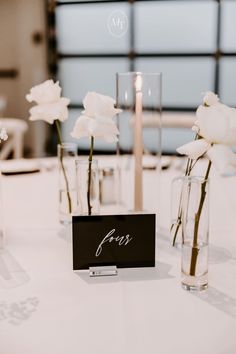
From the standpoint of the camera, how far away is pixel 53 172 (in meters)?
1.75

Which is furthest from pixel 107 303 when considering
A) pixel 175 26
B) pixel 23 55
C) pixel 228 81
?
pixel 23 55

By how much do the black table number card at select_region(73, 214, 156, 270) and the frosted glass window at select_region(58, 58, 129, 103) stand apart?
3.58 metres

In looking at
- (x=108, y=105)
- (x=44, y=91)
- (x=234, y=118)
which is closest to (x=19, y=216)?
(x=44, y=91)

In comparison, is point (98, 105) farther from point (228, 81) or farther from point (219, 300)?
point (228, 81)

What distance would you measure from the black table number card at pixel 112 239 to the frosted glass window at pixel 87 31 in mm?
3612

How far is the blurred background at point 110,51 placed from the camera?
4.09 meters

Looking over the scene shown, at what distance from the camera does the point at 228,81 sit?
4098mm

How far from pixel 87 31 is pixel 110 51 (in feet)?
0.89

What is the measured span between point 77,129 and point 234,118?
0.32 metres

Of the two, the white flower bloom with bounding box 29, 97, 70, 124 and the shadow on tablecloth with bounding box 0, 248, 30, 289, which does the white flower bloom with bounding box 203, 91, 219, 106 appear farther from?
the shadow on tablecloth with bounding box 0, 248, 30, 289

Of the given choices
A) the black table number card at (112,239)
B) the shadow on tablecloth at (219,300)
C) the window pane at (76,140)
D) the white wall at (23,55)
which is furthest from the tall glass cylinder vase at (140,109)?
the white wall at (23,55)

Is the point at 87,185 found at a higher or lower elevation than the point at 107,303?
higher

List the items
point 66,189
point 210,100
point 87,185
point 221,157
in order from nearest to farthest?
1. point 221,157
2. point 210,100
3. point 87,185
4. point 66,189

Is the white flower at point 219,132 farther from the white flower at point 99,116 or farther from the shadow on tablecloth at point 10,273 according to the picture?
the shadow on tablecloth at point 10,273
